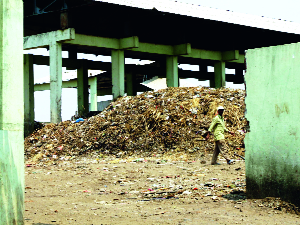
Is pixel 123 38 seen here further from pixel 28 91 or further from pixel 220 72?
pixel 220 72

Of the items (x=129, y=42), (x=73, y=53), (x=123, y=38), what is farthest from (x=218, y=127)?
(x=73, y=53)

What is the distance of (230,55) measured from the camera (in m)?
24.5

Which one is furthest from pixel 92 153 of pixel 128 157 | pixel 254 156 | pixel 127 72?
pixel 127 72

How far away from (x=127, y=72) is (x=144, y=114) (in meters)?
11.5

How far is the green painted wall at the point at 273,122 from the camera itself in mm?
6547

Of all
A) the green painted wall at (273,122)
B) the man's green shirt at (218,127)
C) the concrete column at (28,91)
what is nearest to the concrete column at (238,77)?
the concrete column at (28,91)

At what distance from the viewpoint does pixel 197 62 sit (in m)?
28.8

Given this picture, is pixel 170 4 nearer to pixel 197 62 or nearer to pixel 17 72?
pixel 197 62

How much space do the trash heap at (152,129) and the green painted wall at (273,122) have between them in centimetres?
628

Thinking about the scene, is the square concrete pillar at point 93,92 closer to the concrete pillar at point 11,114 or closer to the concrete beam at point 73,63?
the concrete beam at point 73,63

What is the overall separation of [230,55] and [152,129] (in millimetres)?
11418

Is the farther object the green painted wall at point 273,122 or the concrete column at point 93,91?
the concrete column at point 93,91

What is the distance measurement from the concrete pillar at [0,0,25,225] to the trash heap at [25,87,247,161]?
8775 mm

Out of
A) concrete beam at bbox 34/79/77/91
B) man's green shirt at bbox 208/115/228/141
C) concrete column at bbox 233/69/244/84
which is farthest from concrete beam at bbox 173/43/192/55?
concrete beam at bbox 34/79/77/91
